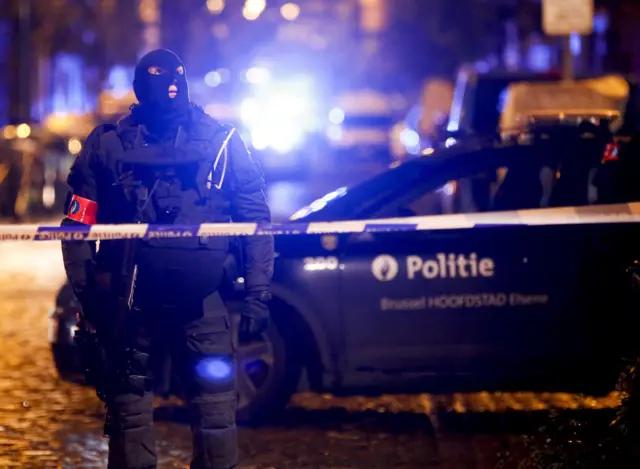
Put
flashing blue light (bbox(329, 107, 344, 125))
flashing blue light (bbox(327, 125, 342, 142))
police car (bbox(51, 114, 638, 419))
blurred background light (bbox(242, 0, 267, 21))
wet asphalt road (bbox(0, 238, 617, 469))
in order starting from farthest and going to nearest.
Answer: blurred background light (bbox(242, 0, 267, 21)) → flashing blue light (bbox(329, 107, 344, 125)) → flashing blue light (bbox(327, 125, 342, 142)) → police car (bbox(51, 114, 638, 419)) → wet asphalt road (bbox(0, 238, 617, 469))

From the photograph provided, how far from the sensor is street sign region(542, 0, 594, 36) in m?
12.0

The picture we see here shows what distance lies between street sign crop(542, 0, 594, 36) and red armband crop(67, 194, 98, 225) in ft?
28.0

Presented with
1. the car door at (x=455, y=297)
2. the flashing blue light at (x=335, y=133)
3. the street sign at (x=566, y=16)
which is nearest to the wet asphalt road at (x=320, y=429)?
the car door at (x=455, y=297)

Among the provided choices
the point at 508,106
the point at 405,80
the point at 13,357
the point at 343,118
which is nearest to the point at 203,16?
the point at 405,80

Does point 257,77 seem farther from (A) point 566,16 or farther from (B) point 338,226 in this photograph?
(B) point 338,226

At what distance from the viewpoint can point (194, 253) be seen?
4355mm

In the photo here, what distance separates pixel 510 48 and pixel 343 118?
14940 millimetres

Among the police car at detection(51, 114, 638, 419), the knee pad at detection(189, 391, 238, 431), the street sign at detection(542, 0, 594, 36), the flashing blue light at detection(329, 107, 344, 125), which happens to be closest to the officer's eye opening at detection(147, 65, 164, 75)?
the knee pad at detection(189, 391, 238, 431)

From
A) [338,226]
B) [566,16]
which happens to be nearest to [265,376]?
[338,226]

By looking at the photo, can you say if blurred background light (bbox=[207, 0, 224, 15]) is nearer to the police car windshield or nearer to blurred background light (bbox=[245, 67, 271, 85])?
blurred background light (bbox=[245, 67, 271, 85])

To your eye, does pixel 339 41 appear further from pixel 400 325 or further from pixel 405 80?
pixel 400 325

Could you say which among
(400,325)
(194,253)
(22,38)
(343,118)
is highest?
(22,38)

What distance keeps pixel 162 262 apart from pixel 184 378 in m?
0.47

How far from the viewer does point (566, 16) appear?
39.5ft
